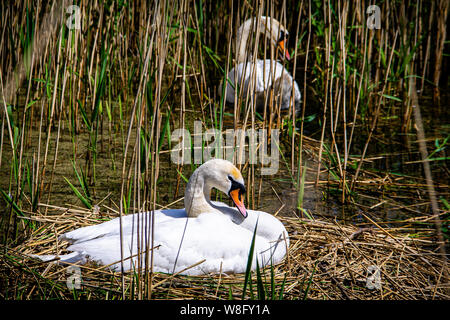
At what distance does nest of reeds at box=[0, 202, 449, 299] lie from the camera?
2.38 metres

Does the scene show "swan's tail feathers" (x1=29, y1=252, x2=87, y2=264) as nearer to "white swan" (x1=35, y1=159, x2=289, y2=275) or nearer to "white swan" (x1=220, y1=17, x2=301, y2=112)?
"white swan" (x1=35, y1=159, x2=289, y2=275)

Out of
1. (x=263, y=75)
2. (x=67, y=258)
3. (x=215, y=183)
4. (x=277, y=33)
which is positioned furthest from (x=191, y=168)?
(x=277, y=33)

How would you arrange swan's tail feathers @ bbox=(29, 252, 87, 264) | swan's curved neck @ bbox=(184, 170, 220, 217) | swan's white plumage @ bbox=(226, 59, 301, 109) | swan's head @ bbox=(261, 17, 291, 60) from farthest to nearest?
swan's white plumage @ bbox=(226, 59, 301, 109), swan's head @ bbox=(261, 17, 291, 60), swan's curved neck @ bbox=(184, 170, 220, 217), swan's tail feathers @ bbox=(29, 252, 87, 264)

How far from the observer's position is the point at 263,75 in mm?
3443

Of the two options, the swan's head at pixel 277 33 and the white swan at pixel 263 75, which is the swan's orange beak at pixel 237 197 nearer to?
the white swan at pixel 263 75

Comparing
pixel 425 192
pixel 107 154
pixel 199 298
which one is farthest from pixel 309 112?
pixel 199 298

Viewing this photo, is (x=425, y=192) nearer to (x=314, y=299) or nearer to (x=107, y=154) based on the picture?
(x=314, y=299)

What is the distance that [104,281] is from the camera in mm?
2486

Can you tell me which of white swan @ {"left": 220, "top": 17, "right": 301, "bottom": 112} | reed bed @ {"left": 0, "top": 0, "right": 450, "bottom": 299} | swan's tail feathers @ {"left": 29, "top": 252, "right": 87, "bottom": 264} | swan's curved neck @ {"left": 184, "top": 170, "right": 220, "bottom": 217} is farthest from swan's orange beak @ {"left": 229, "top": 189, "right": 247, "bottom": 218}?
swan's tail feathers @ {"left": 29, "top": 252, "right": 87, "bottom": 264}

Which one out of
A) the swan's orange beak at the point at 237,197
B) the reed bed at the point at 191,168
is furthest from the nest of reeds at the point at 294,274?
the swan's orange beak at the point at 237,197

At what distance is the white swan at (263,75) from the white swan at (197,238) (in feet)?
2.03

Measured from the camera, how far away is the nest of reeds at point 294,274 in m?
2.38

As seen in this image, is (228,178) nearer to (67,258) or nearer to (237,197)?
(237,197)

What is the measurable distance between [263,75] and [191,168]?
98cm
